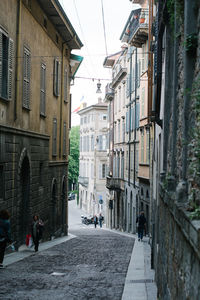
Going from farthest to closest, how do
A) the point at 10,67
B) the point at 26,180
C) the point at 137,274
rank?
the point at 26,180 < the point at 10,67 < the point at 137,274

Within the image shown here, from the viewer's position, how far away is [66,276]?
13109 millimetres

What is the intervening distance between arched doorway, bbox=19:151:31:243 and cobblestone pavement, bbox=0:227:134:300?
2.04 m

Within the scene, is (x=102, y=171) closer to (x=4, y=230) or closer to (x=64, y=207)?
(x=64, y=207)

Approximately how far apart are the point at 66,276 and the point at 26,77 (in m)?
9.33

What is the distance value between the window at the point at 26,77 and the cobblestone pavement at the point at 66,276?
5536 millimetres

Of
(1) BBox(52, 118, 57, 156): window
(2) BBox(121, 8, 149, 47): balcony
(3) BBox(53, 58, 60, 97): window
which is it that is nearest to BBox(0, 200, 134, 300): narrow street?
(1) BBox(52, 118, 57, 156): window

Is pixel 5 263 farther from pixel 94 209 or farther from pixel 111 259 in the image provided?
pixel 94 209

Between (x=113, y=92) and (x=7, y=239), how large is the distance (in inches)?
1608

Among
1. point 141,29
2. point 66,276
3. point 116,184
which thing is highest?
point 141,29

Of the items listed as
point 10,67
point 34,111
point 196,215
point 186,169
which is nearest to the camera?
point 196,215

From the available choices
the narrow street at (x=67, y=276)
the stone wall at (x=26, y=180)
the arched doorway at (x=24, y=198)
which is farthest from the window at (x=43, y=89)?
the narrow street at (x=67, y=276)

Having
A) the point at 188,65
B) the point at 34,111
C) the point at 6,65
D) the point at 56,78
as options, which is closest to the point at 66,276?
the point at 6,65

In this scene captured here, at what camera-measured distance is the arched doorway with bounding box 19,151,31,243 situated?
67.1ft

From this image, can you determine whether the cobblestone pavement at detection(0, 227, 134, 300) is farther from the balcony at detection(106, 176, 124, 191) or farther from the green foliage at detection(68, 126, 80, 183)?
the green foliage at detection(68, 126, 80, 183)
